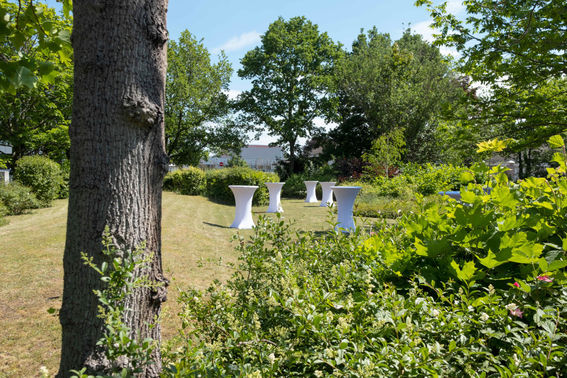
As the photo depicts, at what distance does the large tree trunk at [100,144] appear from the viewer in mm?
1398

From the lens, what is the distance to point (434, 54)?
96.2ft

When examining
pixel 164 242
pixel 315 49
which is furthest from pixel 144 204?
pixel 315 49

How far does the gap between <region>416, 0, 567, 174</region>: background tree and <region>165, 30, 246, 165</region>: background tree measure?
81.4 ft

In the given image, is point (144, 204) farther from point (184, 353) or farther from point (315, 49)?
point (315, 49)

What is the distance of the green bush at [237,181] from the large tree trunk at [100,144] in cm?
1369

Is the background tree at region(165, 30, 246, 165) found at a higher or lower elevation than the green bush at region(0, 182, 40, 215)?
higher

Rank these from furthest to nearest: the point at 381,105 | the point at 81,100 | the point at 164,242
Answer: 1. the point at 381,105
2. the point at 164,242
3. the point at 81,100

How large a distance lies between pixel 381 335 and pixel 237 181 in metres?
14.9

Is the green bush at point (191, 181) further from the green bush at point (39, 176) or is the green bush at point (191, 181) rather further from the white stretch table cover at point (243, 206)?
the white stretch table cover at point (243, 206)

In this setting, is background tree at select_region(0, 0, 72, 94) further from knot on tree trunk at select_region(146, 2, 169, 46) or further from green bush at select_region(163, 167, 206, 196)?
green bush at select_region(163, 167, 206, 196)

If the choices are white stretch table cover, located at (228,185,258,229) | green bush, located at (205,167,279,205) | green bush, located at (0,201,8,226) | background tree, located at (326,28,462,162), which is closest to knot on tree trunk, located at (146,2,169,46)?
white stretch table cover, located at (228,185,258,229)

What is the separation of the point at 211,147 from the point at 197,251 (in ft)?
84.5

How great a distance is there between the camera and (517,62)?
5.42 metres

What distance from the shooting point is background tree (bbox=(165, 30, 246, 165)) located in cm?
2789
